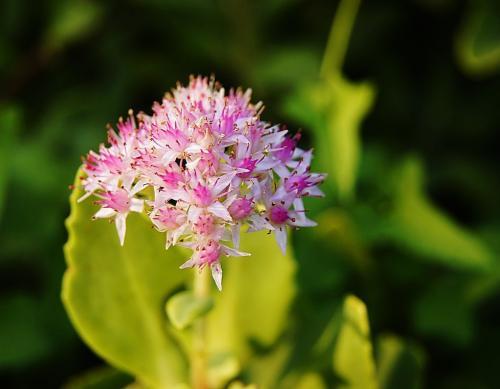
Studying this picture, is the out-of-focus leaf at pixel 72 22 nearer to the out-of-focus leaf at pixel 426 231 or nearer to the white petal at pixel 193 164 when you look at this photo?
the out-of-focus leaf at pixel 426 231

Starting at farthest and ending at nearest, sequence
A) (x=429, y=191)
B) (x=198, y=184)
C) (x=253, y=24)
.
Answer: (x=253, y=24)
(x=429, y=191)
(x=198, y=184)

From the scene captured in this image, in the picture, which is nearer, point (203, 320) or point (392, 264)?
point (203, 320)

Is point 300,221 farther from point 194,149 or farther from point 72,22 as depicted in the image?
point 72,22

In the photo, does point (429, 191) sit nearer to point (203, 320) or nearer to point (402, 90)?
point (402, 90)

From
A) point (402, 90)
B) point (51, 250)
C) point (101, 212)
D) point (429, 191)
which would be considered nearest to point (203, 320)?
point (101, 212)

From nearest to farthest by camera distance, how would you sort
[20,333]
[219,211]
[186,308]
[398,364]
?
[219,211], [186,308], [398,364], [20,333]

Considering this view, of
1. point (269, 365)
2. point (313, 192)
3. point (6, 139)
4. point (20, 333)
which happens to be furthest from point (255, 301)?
point (6, 139)
